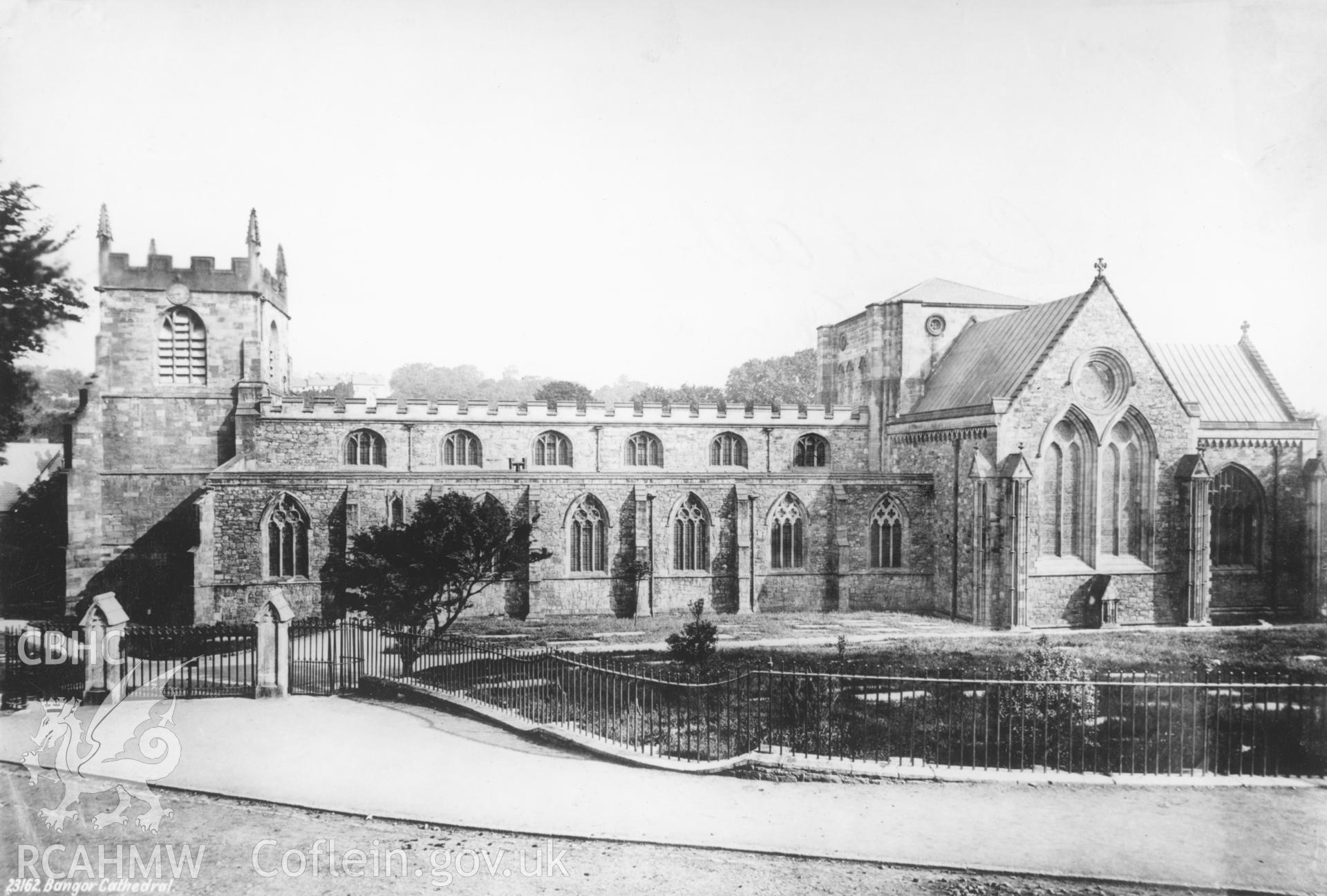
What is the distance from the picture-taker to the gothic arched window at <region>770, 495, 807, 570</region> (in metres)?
26.9

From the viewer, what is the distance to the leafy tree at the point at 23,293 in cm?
1080

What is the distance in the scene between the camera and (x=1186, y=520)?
24.6 m

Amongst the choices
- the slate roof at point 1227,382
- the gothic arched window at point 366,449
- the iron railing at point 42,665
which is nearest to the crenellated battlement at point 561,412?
the gothic arched window at point 366,449

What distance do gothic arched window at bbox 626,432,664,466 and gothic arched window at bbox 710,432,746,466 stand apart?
7.31 ft

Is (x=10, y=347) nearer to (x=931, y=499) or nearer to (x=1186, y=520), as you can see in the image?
(x=931, y=499)

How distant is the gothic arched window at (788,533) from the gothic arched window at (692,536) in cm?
249

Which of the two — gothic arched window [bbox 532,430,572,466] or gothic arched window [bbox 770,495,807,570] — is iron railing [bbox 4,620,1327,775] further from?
gothic arched window [bbox 532,430,572,466]

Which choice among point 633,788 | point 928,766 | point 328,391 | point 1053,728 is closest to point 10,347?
point 633,788

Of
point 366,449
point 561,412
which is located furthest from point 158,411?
point 561,412

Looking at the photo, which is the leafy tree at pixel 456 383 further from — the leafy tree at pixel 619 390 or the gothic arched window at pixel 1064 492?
the gothic arched window at pixel 1064 492

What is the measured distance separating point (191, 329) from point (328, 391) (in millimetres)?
35255

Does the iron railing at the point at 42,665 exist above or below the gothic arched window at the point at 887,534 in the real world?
below

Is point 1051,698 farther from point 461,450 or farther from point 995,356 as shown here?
point 461,450

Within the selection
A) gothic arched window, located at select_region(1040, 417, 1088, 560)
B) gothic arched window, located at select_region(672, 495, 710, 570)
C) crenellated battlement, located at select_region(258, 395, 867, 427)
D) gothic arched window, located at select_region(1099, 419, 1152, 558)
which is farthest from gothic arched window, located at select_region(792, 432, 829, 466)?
gothic arched window, located at select_region(1099, 419, 1152, 558)
